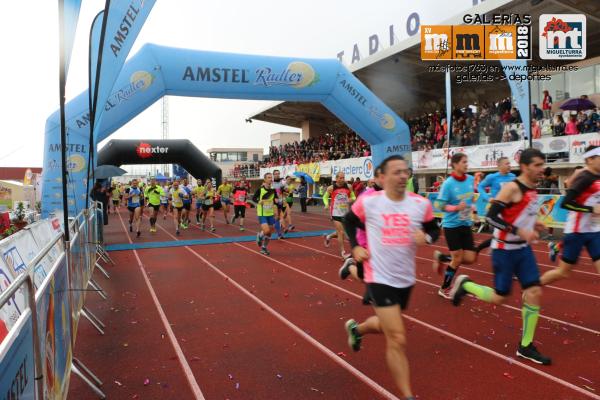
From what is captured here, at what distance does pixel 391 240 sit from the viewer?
338 cm

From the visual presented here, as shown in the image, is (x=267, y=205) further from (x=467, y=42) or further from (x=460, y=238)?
(x=467, y=42)

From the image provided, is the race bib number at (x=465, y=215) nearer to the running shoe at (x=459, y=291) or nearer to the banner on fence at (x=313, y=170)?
the running shoe at (x=459, y=291)

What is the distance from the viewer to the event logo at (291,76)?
12.8 metres

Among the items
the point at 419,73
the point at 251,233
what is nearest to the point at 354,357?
the point at 251,233

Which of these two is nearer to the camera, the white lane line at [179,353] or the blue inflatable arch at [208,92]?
the white lane line at [179,353]

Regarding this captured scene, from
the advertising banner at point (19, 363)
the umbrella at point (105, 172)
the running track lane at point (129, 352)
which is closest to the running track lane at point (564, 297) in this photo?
the running track lane at point (129, 352)

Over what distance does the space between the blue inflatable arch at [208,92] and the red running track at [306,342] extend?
350 centimetres

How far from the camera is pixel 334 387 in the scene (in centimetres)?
375

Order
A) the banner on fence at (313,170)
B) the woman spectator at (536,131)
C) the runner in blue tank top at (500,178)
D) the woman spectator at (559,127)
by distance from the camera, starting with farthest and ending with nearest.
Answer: the banner on fence at (313,170) < the woman spectator at (536,131) < the woman spectator at (559,127) < the runner in blue tank top at (500,178)

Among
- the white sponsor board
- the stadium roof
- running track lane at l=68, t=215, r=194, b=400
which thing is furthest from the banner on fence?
running track lane at l=68, t=215, r=194, b=400

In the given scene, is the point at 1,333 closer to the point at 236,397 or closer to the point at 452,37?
the point at 236,397

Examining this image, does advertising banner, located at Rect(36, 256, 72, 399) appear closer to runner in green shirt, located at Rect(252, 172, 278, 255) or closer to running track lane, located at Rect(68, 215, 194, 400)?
running track lane, located at Rect(68, 215, 194, 400)

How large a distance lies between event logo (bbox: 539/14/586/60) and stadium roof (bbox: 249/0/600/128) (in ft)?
1.11

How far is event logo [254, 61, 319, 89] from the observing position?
12837 mm
